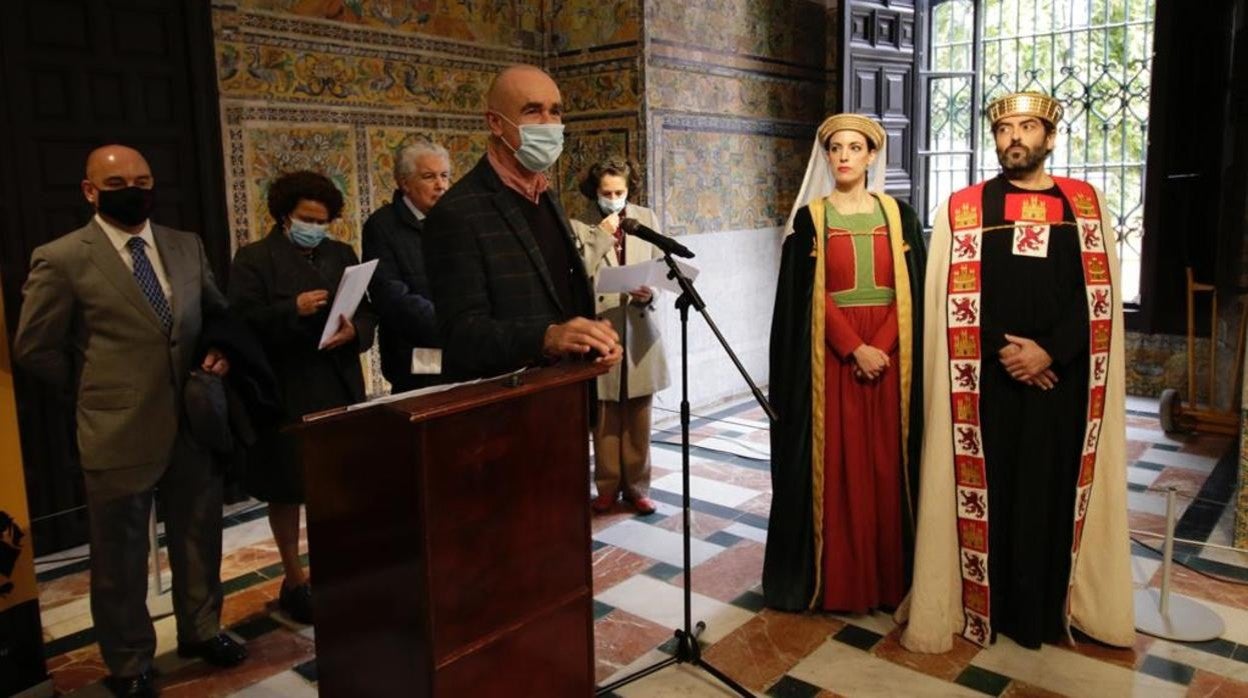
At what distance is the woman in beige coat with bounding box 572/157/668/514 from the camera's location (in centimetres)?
443

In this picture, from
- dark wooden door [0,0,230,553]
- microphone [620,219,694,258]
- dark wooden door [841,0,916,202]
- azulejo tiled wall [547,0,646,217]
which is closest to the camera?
microphone [620,219,694,258]

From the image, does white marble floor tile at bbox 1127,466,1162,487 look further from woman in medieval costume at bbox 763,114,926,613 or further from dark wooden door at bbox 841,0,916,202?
dark wooden door at bbox 841,0,916,202

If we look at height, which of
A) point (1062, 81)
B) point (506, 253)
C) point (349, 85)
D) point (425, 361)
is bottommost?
point (425, 361)

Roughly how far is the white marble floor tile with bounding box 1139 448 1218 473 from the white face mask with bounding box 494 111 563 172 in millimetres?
4328

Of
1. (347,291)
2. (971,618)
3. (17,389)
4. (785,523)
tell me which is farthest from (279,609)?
(971,618)

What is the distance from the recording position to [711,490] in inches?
191

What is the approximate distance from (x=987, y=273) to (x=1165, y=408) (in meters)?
3.40

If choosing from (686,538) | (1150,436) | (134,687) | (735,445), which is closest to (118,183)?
(134,687)

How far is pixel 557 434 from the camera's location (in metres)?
2.02

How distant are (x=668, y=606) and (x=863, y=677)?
2.69ft

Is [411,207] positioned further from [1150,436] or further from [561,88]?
[1150,436]

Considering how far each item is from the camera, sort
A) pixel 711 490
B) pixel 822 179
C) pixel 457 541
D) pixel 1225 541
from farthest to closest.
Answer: pixel 711 490
pixel 1225 541
pixel 822 179
pixel 457 541

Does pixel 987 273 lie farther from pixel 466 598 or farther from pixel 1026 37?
pixel 1026 37

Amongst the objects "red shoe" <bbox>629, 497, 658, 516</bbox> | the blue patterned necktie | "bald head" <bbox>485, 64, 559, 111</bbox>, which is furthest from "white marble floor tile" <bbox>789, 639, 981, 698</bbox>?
the blue patterned necktie
